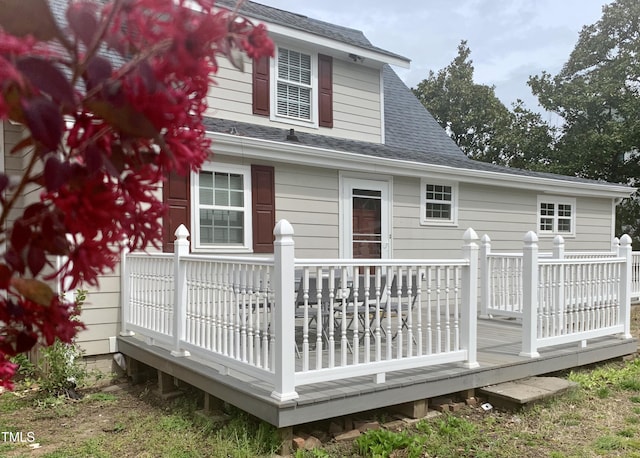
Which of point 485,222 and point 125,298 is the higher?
point 485,222

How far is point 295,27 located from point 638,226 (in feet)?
60.0

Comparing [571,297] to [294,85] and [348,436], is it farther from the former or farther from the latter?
[294,85]

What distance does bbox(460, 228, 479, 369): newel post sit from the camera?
433 cm

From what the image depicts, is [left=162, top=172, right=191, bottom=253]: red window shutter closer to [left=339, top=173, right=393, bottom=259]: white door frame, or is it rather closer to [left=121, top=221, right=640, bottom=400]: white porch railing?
[left=121, top=221, right=640, bottom=400]: white porch railing

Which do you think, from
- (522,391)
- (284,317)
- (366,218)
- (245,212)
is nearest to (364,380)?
(284,317)

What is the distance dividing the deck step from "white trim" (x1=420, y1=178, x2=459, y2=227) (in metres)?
4.20

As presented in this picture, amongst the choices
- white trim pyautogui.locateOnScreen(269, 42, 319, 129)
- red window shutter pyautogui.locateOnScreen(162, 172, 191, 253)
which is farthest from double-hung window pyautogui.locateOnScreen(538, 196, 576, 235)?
red window shutter pyautogui.locateOnScreen(162, 172, 191, 253)

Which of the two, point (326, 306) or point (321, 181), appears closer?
point (326, 306)

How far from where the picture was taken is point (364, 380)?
4008mm

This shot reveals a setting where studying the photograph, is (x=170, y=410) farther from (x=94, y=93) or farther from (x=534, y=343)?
(x=94, y=93)

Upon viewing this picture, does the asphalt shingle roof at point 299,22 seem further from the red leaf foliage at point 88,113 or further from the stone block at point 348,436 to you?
the red leaf foliage at point 88,113

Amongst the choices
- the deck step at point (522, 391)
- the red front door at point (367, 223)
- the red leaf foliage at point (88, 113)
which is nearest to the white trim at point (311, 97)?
the red front door at point (367, 223)

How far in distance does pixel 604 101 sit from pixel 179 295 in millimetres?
20148

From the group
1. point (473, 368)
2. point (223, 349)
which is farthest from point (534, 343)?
point (223, 349)
